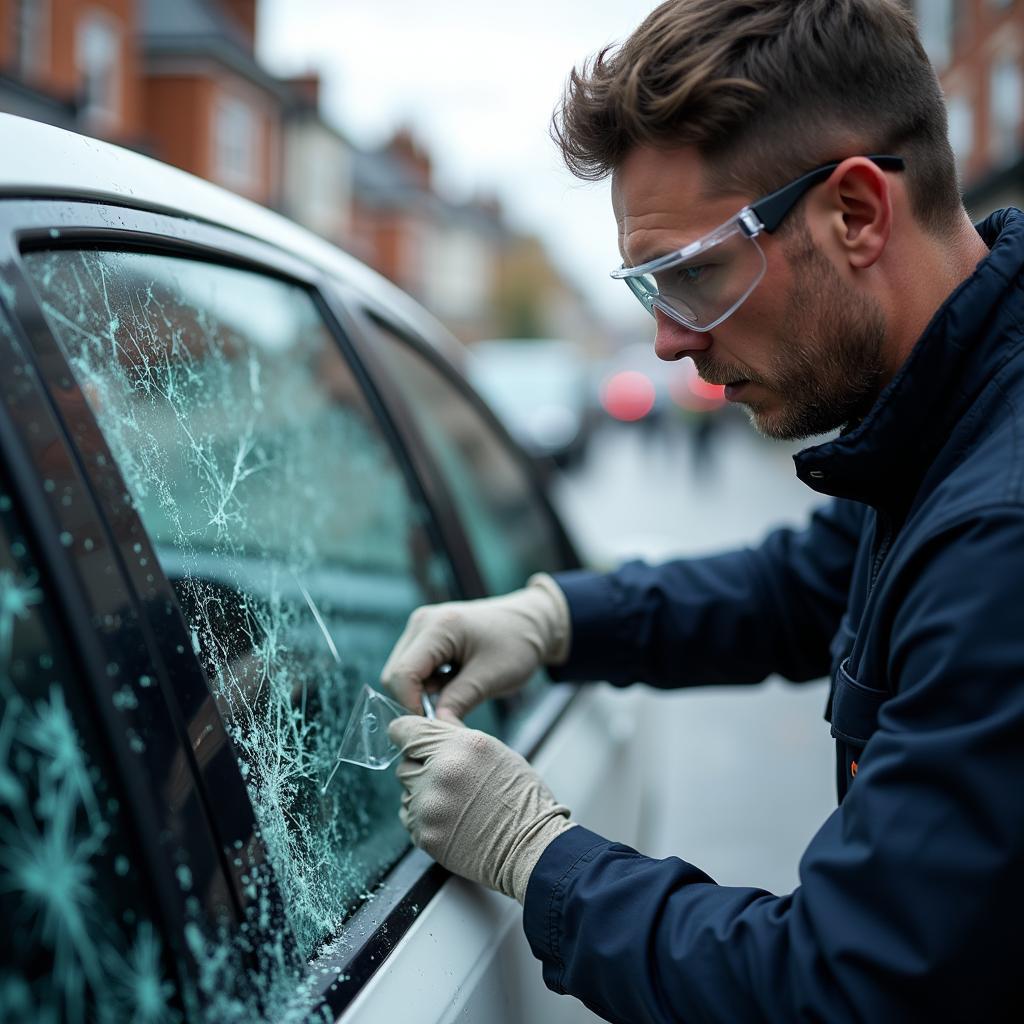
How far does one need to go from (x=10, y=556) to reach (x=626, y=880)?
29.7 inches

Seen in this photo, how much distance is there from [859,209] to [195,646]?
3.13ft

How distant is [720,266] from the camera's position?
4.57ft

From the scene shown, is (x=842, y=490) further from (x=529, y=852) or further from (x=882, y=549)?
(x=529, y=852)

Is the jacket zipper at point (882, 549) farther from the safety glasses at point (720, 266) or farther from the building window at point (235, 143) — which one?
the building window at point (235, 143)

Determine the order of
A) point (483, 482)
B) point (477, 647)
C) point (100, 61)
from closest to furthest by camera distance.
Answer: point (477, 647)
point (483, 482)
point (100, 61)

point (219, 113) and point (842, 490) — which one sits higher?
point (219, 113)

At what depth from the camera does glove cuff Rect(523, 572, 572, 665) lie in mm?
2057

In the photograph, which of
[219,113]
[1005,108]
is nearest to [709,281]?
[219,113]

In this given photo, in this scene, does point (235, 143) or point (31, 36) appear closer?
point (31, 36)

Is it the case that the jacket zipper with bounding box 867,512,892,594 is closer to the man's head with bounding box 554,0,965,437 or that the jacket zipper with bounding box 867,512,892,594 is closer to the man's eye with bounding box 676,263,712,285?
the man's head with bounding box 554,0,965,437

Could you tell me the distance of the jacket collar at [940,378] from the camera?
1.25m

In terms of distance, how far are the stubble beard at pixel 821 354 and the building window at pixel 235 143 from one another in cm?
2276

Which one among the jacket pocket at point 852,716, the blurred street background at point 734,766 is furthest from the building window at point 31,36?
the jacket pocket at point 852,716

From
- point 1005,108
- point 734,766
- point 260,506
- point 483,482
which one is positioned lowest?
point 734,766
